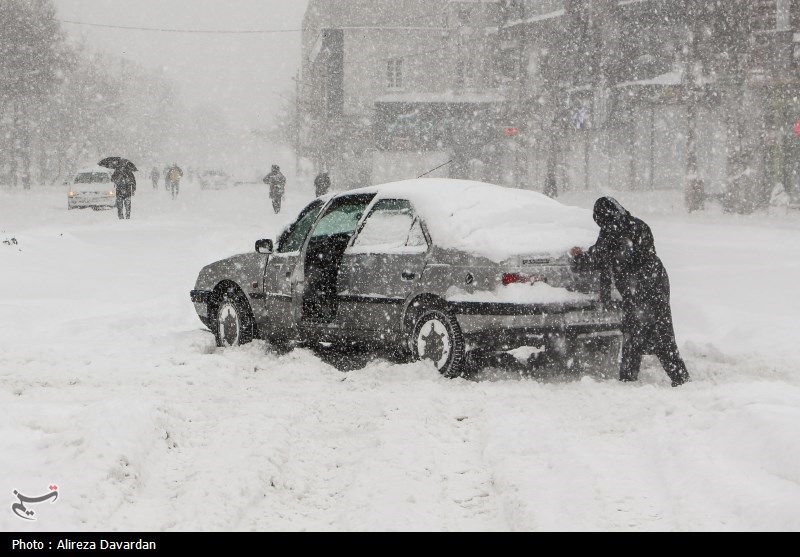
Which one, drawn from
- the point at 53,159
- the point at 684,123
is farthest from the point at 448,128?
the point at 53,159

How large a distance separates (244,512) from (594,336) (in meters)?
3.80

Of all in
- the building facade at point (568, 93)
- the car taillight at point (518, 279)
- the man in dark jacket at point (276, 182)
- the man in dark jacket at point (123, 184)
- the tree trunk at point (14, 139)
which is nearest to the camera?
the car taillight at point (518, 279)

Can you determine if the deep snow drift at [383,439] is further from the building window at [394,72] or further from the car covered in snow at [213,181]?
the car covered in snow at [213,181]

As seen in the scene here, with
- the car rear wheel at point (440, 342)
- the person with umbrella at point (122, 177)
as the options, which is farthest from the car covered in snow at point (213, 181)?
the car rear wheel at point (440, 342)

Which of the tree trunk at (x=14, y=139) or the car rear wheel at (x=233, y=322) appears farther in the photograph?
the tree trunk at (x=14, y=139)

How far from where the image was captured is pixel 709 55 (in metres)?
31.7

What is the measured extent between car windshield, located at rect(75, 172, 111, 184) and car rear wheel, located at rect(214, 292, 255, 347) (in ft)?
102

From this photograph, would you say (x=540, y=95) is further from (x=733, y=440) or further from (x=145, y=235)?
(x=733, y=440)

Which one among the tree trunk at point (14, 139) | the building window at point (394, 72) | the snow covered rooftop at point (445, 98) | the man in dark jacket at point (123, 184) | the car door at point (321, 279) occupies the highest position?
the building window at point (394, 72)

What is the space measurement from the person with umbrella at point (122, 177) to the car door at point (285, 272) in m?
20.4

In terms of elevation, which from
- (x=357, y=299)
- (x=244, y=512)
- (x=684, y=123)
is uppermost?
(x=684, y=123)

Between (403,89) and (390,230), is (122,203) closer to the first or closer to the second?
(390,230)

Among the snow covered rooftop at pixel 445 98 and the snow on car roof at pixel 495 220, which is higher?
the snow covered rooftop at pixel 445 98

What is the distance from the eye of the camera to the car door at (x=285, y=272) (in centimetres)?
894
